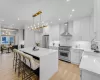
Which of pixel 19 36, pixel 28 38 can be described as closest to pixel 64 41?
pixel 28 38

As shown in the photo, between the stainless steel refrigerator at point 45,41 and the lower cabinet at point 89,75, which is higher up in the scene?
the stainless steel refrigerator at point 45,41

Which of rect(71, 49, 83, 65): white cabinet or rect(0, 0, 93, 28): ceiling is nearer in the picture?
rect(0, 0, 93, 28): ceiling

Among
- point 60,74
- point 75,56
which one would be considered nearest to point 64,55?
point 75,56

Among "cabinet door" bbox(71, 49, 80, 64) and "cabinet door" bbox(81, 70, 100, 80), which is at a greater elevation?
"cabinet door" bbox(81, 70, 100, 80)

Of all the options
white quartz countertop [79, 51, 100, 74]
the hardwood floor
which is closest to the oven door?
the hardwood floor

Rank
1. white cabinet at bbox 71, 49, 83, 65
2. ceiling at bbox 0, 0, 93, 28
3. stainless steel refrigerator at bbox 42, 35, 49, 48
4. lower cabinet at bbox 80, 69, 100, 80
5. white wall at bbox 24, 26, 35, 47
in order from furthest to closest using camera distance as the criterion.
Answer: stainless steel refrigerator at bbox 42, 35, 49, 48, white wall at bbox 24, 26, 35, 47, white cabinet at bbox 71, 49, 83, 65, ceiling at bbox 0, 0, 93, 28, lower cabinet at bbox 80, 69, 100, 80

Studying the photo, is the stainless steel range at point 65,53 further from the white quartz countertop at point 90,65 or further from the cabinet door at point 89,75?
the cabinet door at point 89,75

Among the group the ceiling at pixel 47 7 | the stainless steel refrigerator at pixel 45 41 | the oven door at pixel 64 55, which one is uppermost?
the ceiling at pixel 47 7

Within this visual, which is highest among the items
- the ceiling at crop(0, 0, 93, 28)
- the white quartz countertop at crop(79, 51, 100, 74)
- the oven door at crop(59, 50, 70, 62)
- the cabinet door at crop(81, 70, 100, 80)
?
the ceiling at crop(0, 0, 93, 28)

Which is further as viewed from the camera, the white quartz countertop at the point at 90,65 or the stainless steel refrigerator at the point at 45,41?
the stainless steel refrigerator at the point at 45,41

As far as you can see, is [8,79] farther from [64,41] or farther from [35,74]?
[64,41]

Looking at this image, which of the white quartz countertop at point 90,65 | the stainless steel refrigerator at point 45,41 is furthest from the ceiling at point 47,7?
the stainless steel refrigerator at point 45,41

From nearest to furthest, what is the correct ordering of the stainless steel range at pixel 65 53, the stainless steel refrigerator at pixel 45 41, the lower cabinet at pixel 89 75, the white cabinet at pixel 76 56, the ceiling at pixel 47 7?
the lower cabinet at pixel 89 75 < the ceiling at pixel 47 7 < the white cabinet at pixel 76 56 < the stainless steel range at pixel 65 53 < the stainless steel refrigerator at pixel 45 41

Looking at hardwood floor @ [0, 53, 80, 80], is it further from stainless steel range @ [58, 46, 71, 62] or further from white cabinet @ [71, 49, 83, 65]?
stainless steel range @ [58, 46, 71, 62]
